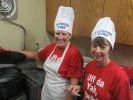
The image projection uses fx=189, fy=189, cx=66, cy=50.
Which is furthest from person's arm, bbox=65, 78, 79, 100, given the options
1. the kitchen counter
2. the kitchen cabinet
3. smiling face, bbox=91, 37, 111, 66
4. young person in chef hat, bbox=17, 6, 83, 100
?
the kitchen cabinet

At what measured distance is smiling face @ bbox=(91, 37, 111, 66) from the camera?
961 mm

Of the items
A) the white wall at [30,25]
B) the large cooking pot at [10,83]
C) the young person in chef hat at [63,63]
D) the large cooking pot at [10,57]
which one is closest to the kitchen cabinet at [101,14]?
the white wall at [30,25]

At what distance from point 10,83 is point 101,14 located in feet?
2.80

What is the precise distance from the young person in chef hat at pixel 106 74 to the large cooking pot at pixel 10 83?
0.60 meters

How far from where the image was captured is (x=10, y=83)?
133 centimetres

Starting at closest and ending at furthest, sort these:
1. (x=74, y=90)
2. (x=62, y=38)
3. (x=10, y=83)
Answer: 1. (x=74, y=90)
2. (x=62, y=38)
3. (x=10, y=83)

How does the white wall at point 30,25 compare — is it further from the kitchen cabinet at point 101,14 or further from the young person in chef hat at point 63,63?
the young person in chef hat at point 63,63

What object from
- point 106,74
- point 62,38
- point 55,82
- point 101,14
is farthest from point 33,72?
point 106,74

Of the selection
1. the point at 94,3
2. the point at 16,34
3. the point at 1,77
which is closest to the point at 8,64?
the point at 1,77

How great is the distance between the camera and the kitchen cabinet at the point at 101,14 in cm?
132

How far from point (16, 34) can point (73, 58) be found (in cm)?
91

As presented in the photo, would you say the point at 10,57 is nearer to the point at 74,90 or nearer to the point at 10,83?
the point at 10,83

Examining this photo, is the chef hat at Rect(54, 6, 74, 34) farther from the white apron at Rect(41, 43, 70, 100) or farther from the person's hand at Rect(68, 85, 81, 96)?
the person's hand at Rect(68, 85, 81, 96)

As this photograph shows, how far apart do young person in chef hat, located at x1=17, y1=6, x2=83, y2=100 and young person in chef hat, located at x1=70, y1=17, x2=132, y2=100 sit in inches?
7.4
